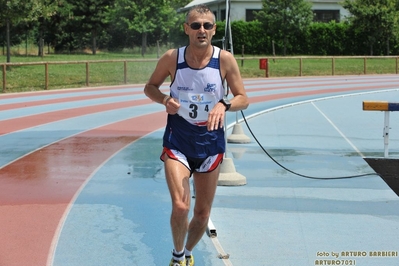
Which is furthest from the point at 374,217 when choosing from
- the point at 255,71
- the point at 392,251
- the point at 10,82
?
the point at 255,71

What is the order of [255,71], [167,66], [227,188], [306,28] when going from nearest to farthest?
[167,66]
[227,188]
[255,71]
[306,28]

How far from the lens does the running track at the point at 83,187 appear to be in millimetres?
6082

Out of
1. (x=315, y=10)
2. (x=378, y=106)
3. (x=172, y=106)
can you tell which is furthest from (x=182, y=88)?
(x=315, y=10)

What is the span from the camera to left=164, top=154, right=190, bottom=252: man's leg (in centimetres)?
496

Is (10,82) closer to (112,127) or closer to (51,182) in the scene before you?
(112,127)

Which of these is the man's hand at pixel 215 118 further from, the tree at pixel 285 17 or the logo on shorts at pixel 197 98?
the tree at pixel 285 17

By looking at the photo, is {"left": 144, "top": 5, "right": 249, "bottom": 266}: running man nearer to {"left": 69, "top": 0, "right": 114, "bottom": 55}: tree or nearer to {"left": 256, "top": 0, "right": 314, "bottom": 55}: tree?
{"left": 256, "top": 0, "right": 314, "bottom": 55}: tree

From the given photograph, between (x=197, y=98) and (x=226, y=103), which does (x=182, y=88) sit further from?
(x=226, y=103)

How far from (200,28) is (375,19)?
42350 millimetres

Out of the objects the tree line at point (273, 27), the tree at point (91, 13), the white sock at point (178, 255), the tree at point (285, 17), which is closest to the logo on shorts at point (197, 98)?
the white sock at point (178, 255)

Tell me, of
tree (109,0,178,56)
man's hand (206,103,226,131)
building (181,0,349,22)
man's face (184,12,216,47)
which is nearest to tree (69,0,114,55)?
tree (109,0,178,56)

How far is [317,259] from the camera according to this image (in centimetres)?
578

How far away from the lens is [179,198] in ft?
16.3

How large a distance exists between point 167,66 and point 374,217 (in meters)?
3.17
